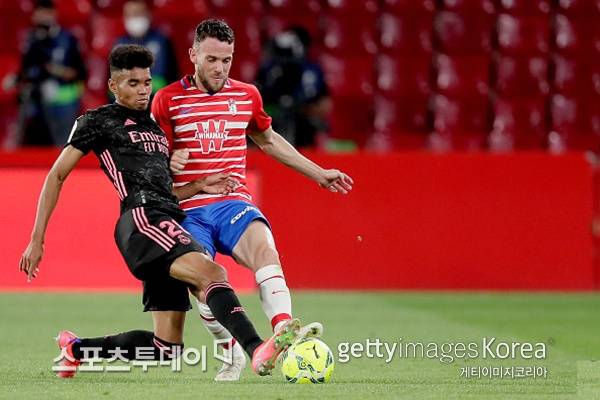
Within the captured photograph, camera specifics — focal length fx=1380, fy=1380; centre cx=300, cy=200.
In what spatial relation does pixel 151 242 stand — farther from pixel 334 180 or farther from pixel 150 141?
pixel 334 180

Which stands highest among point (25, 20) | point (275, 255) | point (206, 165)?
point (25, 20)

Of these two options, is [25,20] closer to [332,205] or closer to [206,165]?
[332,205]

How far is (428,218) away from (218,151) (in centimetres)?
688

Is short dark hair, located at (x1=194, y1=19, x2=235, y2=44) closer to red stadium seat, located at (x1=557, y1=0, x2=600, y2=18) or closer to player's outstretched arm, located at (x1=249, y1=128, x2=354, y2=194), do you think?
player's outstretched arm, located at (x1=249, y1=128, x2=354, y2=194)

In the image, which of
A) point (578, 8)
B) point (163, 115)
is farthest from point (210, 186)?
point (578, 8)

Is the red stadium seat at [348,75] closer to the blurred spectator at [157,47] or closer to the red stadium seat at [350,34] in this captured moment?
the red stadium seat at [350,34]

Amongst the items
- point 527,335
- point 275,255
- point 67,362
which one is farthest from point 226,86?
point 527,335

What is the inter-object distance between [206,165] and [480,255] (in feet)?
23.0

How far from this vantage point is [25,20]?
17.0m

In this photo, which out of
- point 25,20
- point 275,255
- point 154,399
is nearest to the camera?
point 154,399

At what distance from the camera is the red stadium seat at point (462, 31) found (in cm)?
1706

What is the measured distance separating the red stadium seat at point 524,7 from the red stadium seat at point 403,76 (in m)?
1.30

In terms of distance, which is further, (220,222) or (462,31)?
(462,31)

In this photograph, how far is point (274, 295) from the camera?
7.14m
